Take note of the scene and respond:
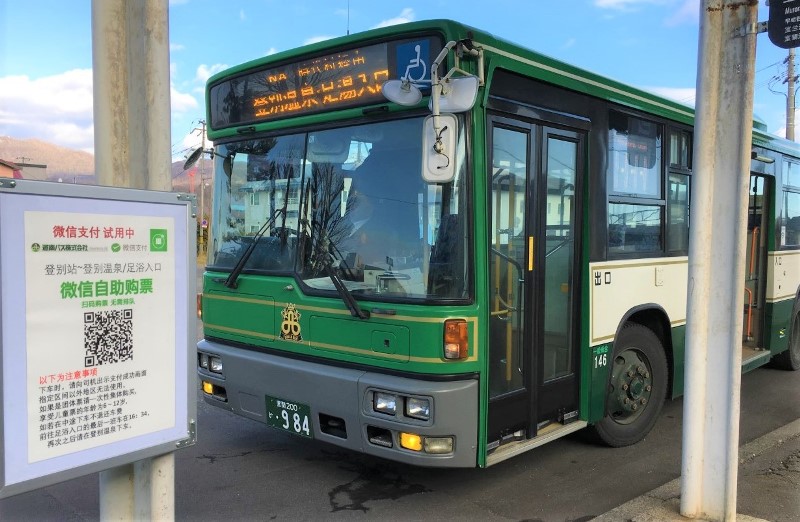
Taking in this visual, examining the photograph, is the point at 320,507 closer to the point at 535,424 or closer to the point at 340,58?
the point at 535,424

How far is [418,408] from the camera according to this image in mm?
3770

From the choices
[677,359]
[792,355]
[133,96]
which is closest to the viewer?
[133,96]

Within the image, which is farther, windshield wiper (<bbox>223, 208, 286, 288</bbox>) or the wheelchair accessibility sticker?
windshield wiper (<bbox>223, 208, 286, 288</bbox>)

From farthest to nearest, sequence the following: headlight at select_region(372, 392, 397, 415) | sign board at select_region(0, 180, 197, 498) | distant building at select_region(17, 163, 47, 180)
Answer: headlight at select_region(372, 392, 397, 415), distant building at select_region(17, 163, 47, 180), sign board at select_region(0, 180, 197, 498)

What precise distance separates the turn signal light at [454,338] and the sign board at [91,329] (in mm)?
1544

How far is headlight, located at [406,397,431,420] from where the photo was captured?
3.74 m

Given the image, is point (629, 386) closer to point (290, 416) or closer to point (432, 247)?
point (432, 247)

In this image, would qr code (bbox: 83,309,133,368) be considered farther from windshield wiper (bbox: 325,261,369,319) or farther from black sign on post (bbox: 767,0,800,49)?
black sign on post (bbox: 767,0,800,49)

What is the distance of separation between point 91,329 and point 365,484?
2.77 metres

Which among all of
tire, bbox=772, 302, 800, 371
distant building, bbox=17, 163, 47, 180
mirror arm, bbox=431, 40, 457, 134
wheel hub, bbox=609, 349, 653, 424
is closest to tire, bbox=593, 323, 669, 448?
wheel hub, bbox=609, 349, 653, 424

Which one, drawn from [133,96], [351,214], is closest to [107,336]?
[133,96]

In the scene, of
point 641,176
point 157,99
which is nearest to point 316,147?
point 157,99

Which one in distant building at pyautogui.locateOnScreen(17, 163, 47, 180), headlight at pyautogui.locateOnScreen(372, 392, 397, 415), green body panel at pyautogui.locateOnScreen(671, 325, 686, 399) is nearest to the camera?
distant building at pyautogui.locateOnScreen(17, 163, 47, 180)

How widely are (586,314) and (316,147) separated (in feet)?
7.42
